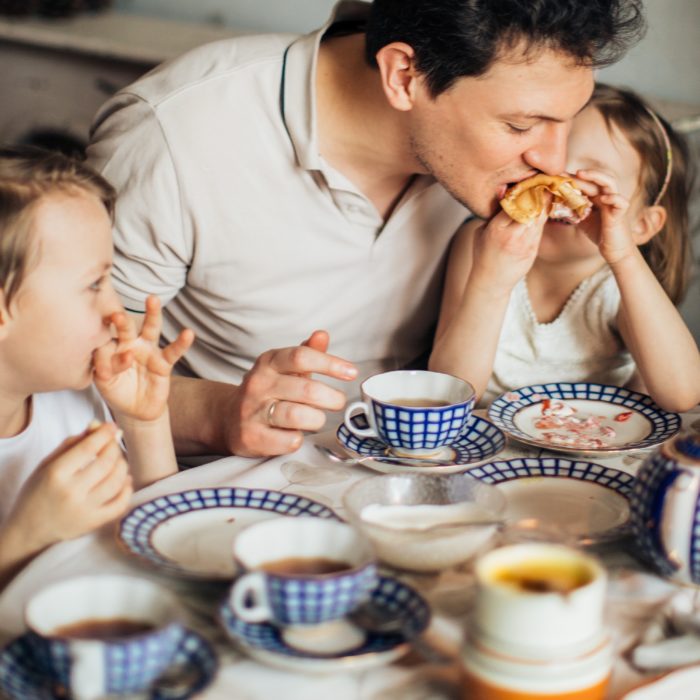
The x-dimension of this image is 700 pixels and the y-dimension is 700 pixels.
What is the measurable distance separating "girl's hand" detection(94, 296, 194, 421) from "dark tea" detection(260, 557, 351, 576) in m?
0.43

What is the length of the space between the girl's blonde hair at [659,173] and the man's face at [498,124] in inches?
9.1

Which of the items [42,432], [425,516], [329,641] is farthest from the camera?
[42,432]

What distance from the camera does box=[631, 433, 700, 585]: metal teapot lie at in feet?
3.29

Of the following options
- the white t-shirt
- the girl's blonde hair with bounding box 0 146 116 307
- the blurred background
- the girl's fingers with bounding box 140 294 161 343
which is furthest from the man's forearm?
the blurred background

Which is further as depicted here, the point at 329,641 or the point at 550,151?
the point at 550,151

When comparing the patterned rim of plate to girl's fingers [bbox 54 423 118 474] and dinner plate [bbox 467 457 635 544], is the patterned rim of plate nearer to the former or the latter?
dinner plate [bbox 467 457 635 544]

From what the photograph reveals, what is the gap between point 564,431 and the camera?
1.49 metres

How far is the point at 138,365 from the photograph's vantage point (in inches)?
56.2

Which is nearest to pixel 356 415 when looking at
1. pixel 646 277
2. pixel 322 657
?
pixel 646 277

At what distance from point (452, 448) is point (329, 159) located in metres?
0.70

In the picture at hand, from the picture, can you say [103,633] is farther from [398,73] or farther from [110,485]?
[398,73]

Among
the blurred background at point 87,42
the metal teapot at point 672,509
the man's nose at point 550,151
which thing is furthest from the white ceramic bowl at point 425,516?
the blurred background at point 87,42

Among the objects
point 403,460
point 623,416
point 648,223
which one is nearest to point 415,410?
point 403,460

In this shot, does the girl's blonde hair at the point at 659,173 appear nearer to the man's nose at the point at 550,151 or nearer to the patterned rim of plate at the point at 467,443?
the man's nose at the point at 550,151
